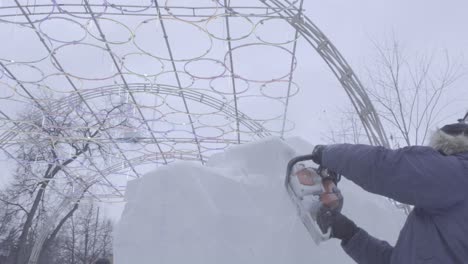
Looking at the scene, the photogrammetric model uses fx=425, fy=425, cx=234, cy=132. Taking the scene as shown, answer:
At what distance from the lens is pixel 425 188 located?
1545 mm

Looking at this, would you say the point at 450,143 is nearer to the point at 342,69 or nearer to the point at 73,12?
the point at 342,69

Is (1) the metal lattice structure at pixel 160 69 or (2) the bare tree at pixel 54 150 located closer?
(1) the metal lattice structure at pixel 160 69

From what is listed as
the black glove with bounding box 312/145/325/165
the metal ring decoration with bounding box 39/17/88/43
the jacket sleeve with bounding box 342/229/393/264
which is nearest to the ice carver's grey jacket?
the black glove with bounding box 312/145/325/165

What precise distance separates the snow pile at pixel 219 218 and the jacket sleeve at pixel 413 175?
3.57ft

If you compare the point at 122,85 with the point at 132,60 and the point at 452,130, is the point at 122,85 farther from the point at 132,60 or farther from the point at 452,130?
the point at 452,130

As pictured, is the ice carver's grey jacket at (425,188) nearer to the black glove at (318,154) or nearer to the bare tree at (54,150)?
the black glove at (318,154)

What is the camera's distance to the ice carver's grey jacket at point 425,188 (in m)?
1.54

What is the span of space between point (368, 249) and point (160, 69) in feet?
25.0

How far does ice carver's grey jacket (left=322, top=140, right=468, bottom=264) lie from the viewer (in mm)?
1545

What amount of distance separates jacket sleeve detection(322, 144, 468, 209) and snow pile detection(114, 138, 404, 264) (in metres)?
1.09

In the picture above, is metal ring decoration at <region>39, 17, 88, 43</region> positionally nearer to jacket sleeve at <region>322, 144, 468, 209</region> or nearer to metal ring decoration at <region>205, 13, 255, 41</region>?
metal ring decoration at <region>205, 13, 255, 41</region>

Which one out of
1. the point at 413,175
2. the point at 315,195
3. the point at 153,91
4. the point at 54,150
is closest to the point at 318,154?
the point at 315,195

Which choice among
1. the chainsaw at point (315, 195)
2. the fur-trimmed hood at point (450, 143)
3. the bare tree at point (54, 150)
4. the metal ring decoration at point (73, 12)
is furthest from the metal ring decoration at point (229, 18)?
the fur-trimmed hood at point (450, 143)

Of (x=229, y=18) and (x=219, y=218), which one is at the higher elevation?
(x=229, y=18)
